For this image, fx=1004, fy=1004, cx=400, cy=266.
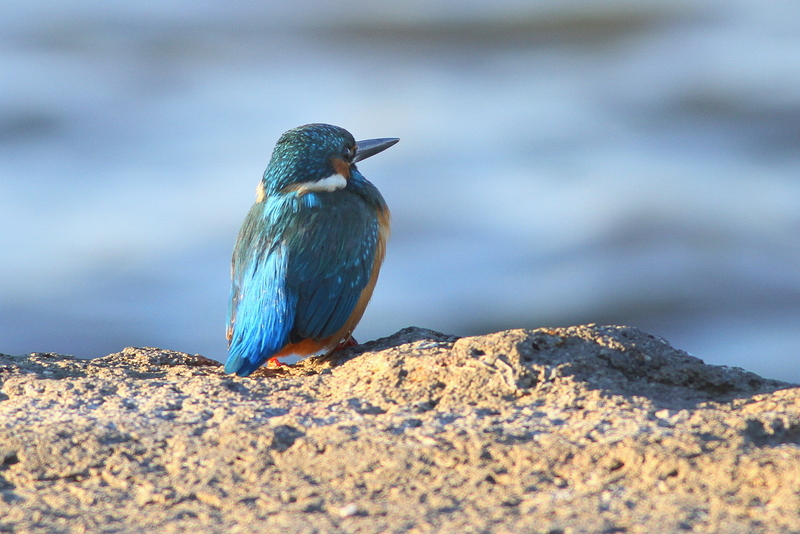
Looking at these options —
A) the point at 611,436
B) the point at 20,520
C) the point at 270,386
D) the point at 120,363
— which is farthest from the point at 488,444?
the point at 120,363

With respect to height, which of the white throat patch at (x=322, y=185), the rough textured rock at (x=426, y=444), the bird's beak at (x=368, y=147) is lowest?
the rough textured rock at (x=426, y=444)

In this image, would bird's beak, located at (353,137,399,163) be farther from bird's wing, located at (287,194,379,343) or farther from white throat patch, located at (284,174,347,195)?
bird's wing, located at (287,194,379,343)

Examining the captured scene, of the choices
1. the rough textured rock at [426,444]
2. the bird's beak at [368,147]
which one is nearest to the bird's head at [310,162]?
the bird's beak at [368,147]

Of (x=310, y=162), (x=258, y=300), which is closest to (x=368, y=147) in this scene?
(x=310, y=162)

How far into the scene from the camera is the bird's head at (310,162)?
13.8 feet

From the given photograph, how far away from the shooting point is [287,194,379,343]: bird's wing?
3.71 meters

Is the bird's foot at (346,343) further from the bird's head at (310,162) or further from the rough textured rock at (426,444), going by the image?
the bird's head at (310,162)

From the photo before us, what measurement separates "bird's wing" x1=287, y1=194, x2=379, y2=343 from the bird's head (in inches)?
8.8

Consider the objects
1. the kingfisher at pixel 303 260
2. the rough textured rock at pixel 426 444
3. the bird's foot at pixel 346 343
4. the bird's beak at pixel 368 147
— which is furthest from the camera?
the bird's beak at pixel 368 147

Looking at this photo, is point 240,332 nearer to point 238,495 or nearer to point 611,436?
point 238,495

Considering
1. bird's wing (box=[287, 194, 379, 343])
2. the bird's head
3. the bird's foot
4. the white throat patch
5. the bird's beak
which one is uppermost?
the bird's beak

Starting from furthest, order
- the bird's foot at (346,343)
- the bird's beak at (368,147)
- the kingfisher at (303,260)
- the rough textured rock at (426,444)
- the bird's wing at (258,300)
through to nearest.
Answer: the bird's beak at (368,147) → the bird's foot at (346,343) → the kingfisher at (303,260) → the bird's wing at (258,300) → the rough textured rock at (426,444)

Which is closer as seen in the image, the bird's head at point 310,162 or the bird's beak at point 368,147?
the bird's head at point 310,162

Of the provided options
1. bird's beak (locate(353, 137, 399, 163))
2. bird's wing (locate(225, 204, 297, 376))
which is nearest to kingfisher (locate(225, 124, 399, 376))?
bird's wing (locate(225, 204, 297, 376))
